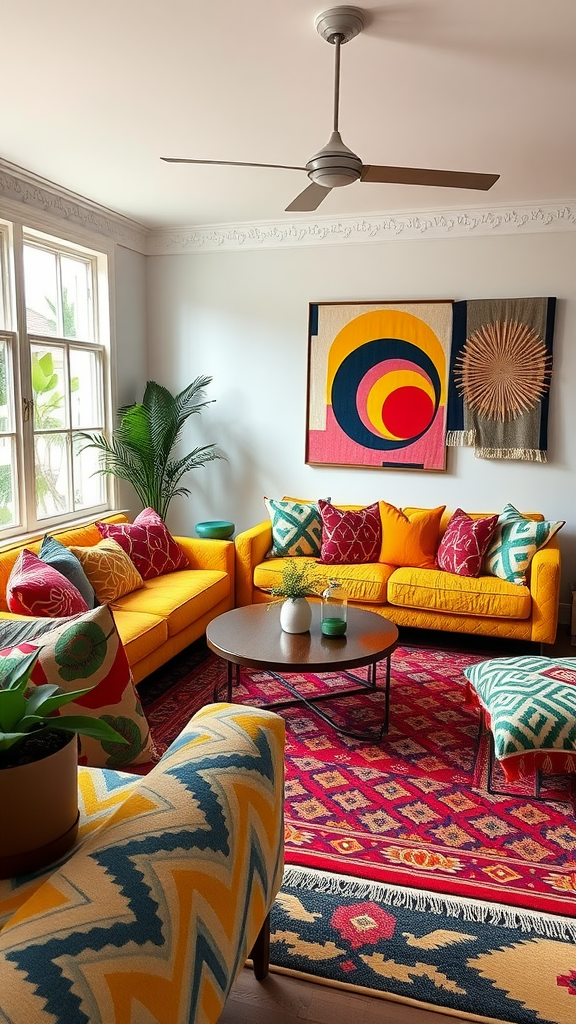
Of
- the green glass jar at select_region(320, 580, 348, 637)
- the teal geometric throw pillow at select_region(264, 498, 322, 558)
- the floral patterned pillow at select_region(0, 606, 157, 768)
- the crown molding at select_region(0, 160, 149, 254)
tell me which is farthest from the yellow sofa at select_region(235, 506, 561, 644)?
the floral patterned pillow at select_region(0, 606, 157, 768)

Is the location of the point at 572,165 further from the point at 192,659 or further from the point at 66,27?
the point at 192,659

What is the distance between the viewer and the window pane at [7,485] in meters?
4.10

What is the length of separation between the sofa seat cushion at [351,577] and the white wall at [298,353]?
82 centimetres

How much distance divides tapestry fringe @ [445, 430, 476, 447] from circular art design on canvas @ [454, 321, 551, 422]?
15 cm

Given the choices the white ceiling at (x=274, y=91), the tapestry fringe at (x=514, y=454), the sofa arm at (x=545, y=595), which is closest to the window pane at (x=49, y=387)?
the white ceiling at (x=274, y=91)

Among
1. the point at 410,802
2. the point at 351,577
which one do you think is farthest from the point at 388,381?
the point at 410,802

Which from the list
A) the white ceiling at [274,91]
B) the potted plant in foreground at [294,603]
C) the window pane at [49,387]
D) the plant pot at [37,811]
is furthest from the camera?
the window pane at [49,387]

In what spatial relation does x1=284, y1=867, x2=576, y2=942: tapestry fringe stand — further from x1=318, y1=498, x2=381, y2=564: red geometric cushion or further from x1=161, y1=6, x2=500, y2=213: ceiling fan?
x1=318, y1=498, x2=381, y2=564: red geometric cushion

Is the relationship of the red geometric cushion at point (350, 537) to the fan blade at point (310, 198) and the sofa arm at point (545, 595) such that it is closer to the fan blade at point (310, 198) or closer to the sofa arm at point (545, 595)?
the sofa arm at point (545, 595)

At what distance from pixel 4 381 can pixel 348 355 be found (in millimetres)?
2258

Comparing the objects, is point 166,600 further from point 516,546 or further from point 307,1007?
point 307,1007

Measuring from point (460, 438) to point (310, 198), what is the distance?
7.67ft

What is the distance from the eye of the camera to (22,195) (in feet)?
13.2

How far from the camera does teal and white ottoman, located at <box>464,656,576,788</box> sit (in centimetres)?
251
